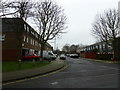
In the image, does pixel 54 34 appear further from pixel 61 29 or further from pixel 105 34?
pixel 105 34

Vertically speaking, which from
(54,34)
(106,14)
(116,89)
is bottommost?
(116,89)

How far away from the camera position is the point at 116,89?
703cm

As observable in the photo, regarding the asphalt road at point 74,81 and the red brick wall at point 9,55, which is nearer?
the asphalt road at point 74,81

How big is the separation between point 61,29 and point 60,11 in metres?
3.27

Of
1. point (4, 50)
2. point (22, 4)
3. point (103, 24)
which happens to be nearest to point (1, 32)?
point (4, 50)

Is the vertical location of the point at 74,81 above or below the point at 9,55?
below

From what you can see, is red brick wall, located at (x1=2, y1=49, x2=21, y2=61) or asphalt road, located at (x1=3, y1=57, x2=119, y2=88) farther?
red brick wall, located at (x1=2, y1=49, x2=21, y2=61)

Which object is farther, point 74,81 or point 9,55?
point 9,55

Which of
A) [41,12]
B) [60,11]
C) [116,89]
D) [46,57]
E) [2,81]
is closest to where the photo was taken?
[116,89]

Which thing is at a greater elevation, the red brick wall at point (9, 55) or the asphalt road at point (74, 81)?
the red brick wall at point (9, 55)

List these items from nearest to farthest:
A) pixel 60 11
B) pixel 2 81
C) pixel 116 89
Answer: pixel 116 89
pixel 2 81
pixel 60 11

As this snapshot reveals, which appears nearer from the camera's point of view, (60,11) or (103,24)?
(60,11)

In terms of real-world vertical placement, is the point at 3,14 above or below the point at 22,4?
below

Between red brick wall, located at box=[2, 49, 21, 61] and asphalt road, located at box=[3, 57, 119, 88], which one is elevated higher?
red brick wall, located at box=[2, 49, 21, 61]
